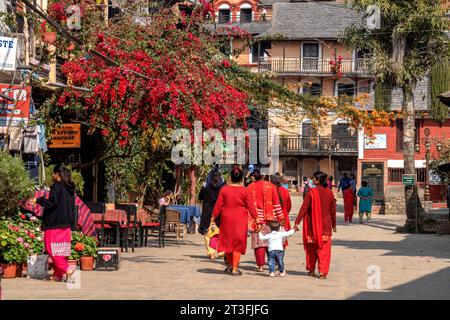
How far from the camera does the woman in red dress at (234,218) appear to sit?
17469mm

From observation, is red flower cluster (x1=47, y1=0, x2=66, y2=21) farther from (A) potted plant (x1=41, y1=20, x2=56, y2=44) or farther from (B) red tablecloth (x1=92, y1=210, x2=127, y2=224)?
(B) red tablecloth (x1=92, y1=210, x2=127, y2=224)

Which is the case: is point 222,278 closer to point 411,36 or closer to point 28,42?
point 28,42

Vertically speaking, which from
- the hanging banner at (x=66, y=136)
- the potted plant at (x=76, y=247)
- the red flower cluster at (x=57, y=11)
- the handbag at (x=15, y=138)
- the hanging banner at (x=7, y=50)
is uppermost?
the red flower cluster at (x=57, y=11)

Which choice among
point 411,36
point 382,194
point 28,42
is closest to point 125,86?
point 28,42

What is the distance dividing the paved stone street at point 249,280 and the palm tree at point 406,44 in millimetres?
12669

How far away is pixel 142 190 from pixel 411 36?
12.0 metres

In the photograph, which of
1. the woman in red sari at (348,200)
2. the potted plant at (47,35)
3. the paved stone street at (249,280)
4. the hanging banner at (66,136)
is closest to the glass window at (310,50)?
the woman in red sari at (348,200)

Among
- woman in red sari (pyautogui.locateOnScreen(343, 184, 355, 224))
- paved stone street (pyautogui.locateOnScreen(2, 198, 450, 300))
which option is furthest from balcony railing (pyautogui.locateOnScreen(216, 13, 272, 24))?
paved stone street (pyautogui.locateOnScreen(2, 198, 450, 300))

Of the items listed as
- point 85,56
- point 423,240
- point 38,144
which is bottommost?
point 423,240

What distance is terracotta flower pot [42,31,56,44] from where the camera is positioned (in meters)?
23.8

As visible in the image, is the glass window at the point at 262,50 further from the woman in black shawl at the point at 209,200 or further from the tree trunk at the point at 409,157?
the woman in black shawl at the point at 209,200
